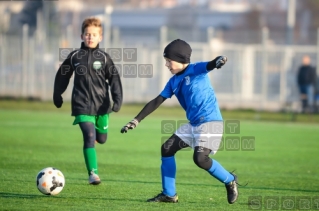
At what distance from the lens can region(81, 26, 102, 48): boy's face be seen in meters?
9.97

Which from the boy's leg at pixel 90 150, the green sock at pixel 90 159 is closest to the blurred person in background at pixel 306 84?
the boy's leg at pixel 90 150

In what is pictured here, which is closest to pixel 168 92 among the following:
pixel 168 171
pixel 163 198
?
pixel 168 171

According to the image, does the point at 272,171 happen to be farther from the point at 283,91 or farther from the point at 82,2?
the point at 82,2

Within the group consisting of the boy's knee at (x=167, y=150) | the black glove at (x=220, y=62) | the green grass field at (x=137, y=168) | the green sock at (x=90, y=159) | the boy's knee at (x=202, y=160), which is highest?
the black glove at (x=220, y=62)

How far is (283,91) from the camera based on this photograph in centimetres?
2856

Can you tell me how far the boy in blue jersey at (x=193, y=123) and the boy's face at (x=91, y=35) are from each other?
6.34 ft

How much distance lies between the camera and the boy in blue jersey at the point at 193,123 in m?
8.24

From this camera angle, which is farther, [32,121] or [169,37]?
[169,37]

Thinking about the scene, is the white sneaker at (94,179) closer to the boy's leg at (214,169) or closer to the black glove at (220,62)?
the boy's leg at (214,169)

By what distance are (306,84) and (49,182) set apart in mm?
18522

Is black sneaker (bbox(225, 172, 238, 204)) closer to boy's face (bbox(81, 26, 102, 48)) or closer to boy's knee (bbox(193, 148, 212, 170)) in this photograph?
boy's knee (bbox(193, 148, 212, 170))

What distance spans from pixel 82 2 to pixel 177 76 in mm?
46584

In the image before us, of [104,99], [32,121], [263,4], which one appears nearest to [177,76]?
[104,99]

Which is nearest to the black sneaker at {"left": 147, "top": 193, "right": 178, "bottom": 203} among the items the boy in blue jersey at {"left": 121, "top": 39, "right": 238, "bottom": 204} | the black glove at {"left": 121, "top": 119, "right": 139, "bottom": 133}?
the boy in blue jersey at {"left": 121, "top": 39, "right": 238, "bottom": 204}
